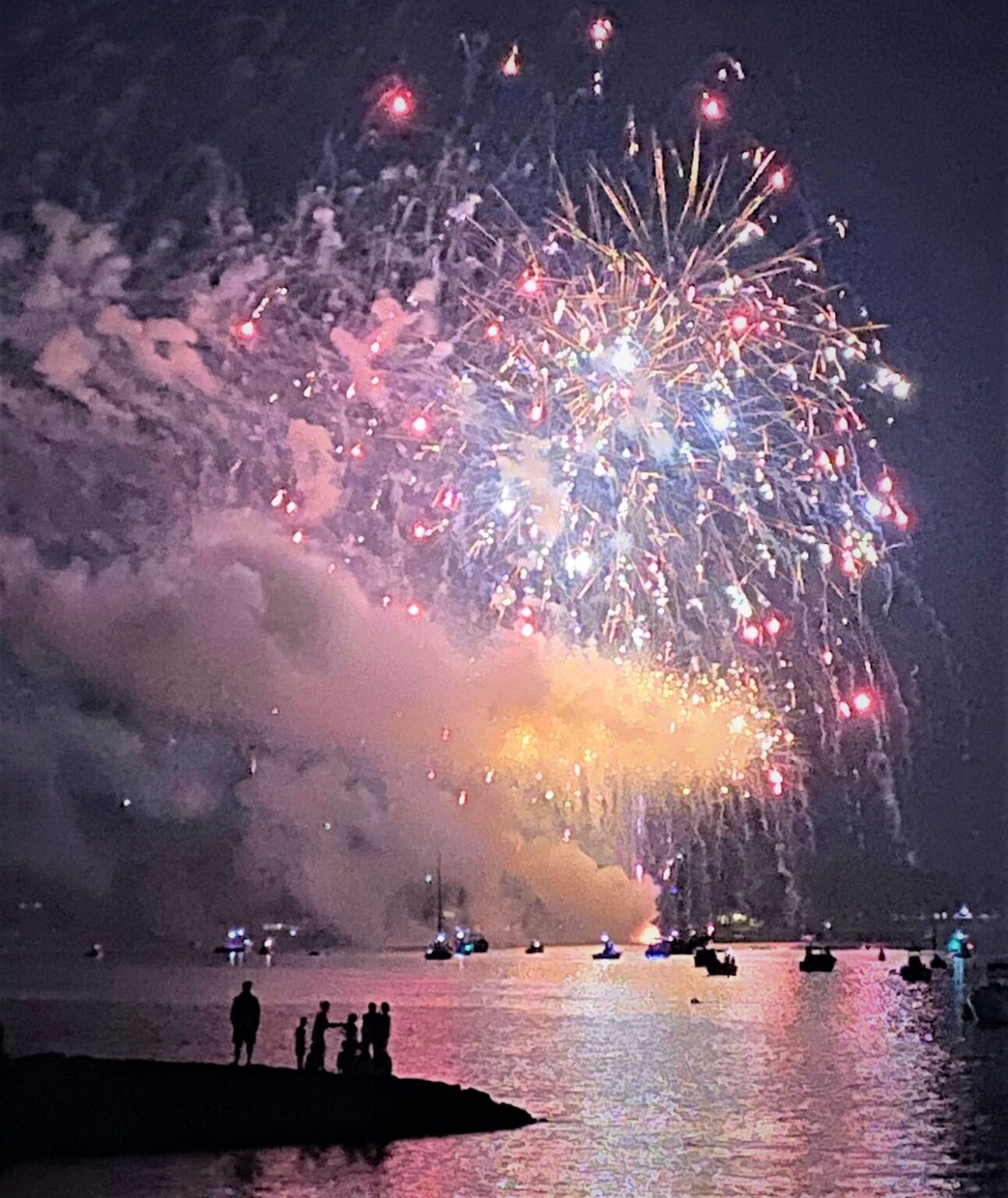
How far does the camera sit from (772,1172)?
96.9 feet

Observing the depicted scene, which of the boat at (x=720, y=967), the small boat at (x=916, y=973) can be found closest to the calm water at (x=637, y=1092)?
the small boat at (x=916, y=973)

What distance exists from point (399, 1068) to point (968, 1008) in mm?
46014

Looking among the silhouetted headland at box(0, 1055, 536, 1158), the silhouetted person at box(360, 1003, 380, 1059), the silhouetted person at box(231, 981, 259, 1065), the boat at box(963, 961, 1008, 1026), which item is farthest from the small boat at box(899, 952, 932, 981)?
the silhouetted person at box(231, 981, 259, 1065)

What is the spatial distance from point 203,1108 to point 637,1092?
18.1 metres

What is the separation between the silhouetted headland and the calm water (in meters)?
0.99

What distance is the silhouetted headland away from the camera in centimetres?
2747

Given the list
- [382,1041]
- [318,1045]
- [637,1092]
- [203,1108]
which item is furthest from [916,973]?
[203,1108]

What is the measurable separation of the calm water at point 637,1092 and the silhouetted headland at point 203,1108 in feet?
3.24

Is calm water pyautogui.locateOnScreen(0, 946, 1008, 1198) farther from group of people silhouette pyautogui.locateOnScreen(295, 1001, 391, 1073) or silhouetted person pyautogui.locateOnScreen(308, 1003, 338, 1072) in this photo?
silhouetted person pyautogui.locateOnScreen(308, 1003, 338, 1072)

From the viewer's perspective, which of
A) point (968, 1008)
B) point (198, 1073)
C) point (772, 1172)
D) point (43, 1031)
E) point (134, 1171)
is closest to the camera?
point (134, 1171)

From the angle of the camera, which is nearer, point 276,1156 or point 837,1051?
point 276,1156

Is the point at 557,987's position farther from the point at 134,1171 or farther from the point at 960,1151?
the point at 134,1171

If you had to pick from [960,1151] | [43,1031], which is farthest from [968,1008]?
[960,1151]

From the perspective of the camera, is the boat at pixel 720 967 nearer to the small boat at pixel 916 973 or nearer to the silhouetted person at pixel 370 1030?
the small boat at pixel 916 973
